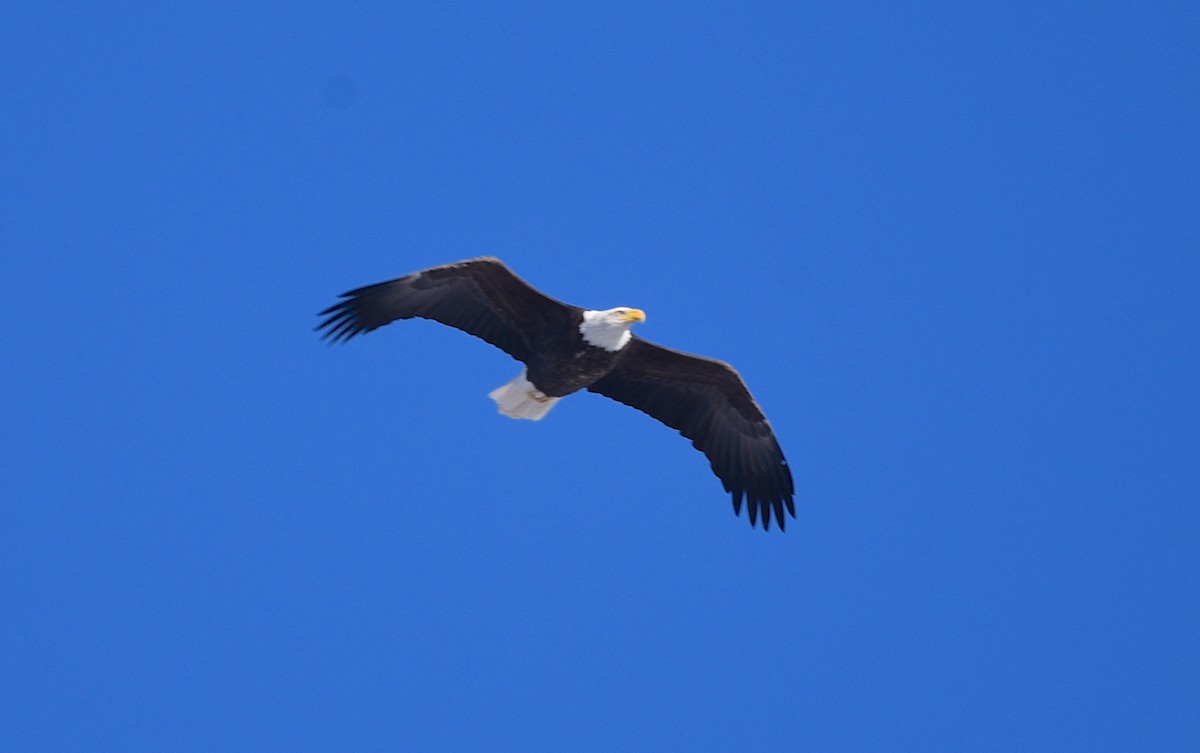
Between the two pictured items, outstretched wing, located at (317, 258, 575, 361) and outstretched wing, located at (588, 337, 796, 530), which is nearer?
outstretched wing, located at (317, 258, 575, 361)

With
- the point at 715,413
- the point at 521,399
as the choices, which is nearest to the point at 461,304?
the point at 521,399

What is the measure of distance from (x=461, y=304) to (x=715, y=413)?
276cm

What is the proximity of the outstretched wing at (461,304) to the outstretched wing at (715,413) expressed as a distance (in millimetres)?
1071

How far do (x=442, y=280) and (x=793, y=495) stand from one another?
4.09m

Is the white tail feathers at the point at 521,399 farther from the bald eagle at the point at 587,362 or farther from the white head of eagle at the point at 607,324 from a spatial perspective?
the white head of eagle at the point at 607,324

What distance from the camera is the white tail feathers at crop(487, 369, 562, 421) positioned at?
13.7 m

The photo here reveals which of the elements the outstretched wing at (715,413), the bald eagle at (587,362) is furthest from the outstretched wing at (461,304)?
the outstretched wing at (715,413)

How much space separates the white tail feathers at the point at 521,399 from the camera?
1373 cm

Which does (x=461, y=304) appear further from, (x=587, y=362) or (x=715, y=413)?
(x=715, y=413)

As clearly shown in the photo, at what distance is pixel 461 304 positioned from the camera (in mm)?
13227

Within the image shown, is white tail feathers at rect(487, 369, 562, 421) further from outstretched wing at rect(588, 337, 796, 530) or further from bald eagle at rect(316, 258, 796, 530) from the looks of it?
outstretched wing at rect(588, 337, 796, 530)

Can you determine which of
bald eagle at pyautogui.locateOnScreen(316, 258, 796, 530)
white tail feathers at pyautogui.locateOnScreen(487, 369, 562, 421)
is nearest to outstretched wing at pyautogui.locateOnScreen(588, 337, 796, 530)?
bald eagle at pyautogui.locateOnScreen(316, 258, 796, 530)

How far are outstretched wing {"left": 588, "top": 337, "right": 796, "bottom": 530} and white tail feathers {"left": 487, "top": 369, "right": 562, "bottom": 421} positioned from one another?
53cm

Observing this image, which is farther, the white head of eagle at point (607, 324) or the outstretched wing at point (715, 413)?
the outstretched wing at point (715, 413)
